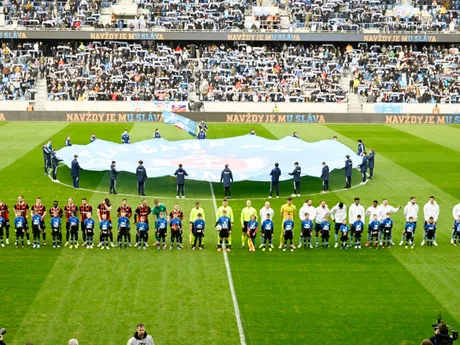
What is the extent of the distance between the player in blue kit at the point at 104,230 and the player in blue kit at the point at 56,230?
1.17 meters

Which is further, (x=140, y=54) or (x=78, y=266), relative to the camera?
(x=140, y=54)

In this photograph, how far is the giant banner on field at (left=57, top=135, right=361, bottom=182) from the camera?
3050cm

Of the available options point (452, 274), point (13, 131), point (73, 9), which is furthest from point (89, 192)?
point (73, 9)

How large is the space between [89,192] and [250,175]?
6247 millimetres

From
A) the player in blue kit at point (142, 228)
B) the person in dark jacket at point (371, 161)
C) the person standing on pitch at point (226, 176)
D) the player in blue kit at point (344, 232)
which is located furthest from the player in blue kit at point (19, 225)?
the person in dark jacket at point (371, 161)

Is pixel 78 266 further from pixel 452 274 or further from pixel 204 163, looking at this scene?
pixel 204 163

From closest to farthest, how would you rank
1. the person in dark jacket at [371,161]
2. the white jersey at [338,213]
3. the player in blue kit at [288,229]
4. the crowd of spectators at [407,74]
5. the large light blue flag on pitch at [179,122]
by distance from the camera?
the player in blue kit at [288,229] < the white jersey at [338,213] < the person in dark jacket at [371,161] < the large light blue flag on pitch at [179,122] < the crowd of spectators at [407,74]

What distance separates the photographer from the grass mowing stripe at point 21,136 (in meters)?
38.9

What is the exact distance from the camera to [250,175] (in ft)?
98.0

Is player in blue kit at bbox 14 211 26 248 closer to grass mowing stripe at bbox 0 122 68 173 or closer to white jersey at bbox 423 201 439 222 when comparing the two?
white jersey at bbox 423 201 439 222

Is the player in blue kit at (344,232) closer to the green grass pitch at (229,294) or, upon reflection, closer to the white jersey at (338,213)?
the white jersey at (338,213)

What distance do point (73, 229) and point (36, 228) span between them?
1.03 meters

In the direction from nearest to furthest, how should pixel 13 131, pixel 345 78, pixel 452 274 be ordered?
pixel 452 274, pixel 13 131, pixel 345 78

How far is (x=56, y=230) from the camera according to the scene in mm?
21797
